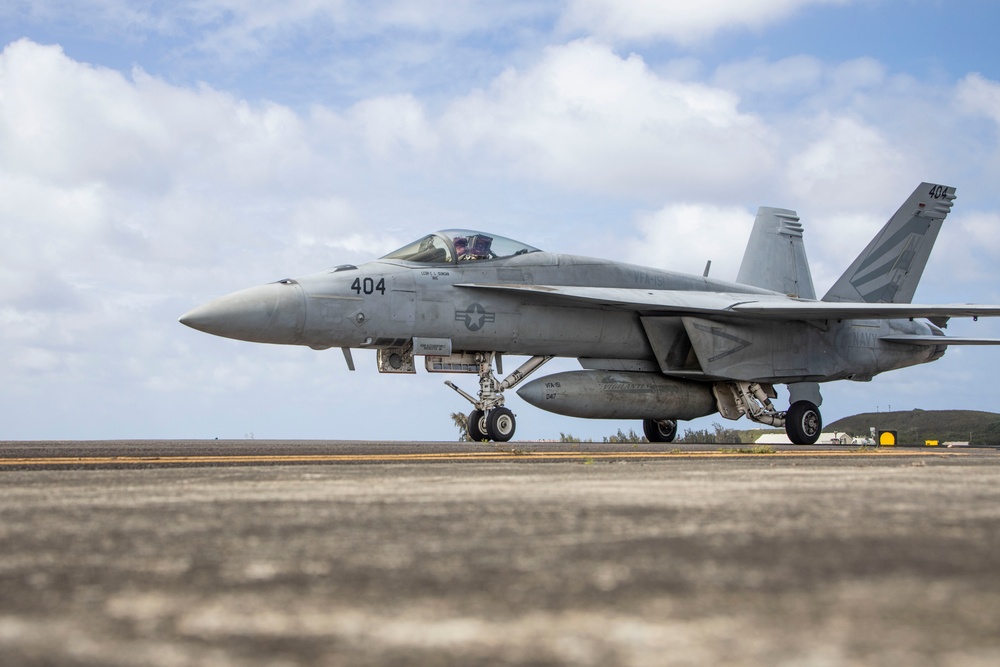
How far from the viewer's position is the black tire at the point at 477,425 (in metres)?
14.0

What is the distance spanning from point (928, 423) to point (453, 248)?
27.6 m

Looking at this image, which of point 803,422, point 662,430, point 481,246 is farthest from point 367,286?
point 803,422

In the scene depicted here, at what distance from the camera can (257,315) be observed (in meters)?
12.1

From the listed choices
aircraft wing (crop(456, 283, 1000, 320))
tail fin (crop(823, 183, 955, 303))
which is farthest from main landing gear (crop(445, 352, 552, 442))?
tail fin (crop(823, 183, 955, 303))

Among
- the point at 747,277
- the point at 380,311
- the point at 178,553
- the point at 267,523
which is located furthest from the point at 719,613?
the point at 747,277

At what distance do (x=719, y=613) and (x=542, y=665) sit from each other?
409 millimetres

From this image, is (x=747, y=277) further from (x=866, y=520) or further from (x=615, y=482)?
(x=866, y=520)

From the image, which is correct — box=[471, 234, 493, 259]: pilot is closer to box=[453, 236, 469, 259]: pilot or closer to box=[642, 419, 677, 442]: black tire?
box=[453, 236, 469, 259]: pilot

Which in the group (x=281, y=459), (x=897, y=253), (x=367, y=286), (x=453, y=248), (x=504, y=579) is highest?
(x=897, y=253)

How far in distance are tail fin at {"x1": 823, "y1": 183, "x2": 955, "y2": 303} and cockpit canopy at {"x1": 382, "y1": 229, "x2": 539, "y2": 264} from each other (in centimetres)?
799

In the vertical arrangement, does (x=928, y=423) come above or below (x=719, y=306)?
below

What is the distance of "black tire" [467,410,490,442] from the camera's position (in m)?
14.0

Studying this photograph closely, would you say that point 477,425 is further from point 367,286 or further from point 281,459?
point 281,459

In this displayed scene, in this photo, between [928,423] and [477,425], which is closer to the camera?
[477,425]
